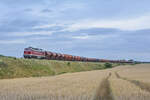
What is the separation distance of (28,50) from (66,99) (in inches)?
2232

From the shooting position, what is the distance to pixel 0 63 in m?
44.2

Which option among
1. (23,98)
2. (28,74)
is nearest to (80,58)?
(28,74)

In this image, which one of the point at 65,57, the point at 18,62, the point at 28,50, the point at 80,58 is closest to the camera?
the point at 18,62

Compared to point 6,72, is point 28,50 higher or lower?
higher

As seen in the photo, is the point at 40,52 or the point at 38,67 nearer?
the point at 38,67

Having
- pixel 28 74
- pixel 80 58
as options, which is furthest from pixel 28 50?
pixel 80 58

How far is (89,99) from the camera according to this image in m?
→ 11.1

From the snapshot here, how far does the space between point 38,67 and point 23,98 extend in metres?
43.6

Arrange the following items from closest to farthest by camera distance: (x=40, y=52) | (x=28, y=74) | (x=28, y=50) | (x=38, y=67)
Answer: (x=28, y=74), (x=38, y=67), (x=28, y=50), (x=40, y=52)

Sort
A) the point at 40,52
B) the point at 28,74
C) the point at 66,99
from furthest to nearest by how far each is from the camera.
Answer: the point at 40,52
the point at 28,74
the point at 66,99

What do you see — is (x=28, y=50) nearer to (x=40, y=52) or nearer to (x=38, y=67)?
(x=40, y=52)

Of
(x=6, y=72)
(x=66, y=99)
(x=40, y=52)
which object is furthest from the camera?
(x=40, y=52)

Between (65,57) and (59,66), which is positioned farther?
(65,57)

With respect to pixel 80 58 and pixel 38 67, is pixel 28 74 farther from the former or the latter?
pixel 80 58
